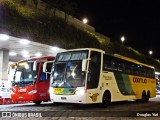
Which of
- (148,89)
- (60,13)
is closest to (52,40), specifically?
(60,13)

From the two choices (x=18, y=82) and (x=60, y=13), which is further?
(x=60, y=13)

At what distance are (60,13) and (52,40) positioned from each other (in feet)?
22.0

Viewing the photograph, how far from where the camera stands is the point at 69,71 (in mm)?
15547

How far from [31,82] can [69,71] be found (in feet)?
10.6

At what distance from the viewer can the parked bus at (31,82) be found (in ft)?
57.8

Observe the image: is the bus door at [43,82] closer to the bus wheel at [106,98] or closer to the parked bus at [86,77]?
the parked bus at [86,77]

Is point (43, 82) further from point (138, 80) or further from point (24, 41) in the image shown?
point (138, 80)

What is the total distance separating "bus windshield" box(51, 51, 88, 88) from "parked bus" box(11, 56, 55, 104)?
5.54ft

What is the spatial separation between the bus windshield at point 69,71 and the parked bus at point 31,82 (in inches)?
66.5

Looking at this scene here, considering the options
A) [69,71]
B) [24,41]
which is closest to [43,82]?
[69,71]

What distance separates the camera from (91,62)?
51.3 ft

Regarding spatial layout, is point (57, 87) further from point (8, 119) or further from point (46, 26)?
point (46, 26)

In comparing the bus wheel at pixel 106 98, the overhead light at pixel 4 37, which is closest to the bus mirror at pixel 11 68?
the overhead light at pixel 4 37

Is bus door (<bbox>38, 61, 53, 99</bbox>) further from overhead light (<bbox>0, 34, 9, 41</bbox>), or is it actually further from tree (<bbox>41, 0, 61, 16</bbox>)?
tree (<bbox>41, 0, 61, 16</bbox>)
